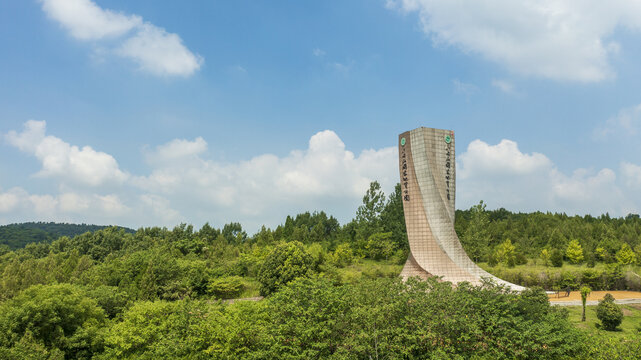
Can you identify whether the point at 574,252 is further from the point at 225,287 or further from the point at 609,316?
the point at 225,287

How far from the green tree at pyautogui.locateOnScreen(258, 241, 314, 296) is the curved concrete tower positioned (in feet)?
18.1

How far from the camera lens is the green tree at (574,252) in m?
29.1

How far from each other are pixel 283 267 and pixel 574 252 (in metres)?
24.2

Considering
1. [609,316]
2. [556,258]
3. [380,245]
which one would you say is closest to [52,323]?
[380,245]

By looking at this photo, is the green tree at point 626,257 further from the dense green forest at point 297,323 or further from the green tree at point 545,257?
the dense green forest at point 297,323

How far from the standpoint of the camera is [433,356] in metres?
8.77

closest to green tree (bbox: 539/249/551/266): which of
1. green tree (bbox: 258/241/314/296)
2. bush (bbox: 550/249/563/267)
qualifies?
bush (bbox: 550/249/563/267)

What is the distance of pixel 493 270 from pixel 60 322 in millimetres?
25435

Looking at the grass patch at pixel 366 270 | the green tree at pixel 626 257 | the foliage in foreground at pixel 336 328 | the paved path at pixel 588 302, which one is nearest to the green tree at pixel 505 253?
the green tree at pixel 626 257

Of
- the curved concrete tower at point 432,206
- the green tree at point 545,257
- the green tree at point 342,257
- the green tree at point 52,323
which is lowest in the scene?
the green tree at point 52,323

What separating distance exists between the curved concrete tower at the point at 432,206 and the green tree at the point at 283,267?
5.51 m

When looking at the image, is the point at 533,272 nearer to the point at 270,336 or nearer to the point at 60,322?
the point at 270,336

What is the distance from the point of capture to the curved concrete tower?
59.0 ft

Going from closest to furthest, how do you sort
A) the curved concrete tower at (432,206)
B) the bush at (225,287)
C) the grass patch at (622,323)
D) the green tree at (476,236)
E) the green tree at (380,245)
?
the grass patch at (622,323)
the curved concrete tower at (432,206)
the bush at (225,287)
the green tree at (476,236)
the green tree at (380,245)
